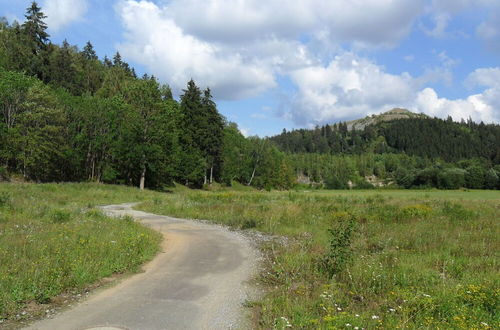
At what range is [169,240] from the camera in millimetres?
14516

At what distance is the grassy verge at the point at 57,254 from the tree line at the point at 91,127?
109 ft

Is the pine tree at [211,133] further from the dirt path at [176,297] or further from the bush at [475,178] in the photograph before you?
the bush at [475,178]

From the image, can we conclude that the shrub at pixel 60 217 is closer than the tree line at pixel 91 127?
Yes

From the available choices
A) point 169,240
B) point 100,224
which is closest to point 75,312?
point 169,240

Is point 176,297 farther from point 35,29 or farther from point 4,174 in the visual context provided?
point 35,29

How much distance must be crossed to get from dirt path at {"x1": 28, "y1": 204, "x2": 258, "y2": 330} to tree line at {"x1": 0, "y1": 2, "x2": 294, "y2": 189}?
4082 centimetres

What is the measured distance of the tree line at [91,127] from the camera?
44.8 m

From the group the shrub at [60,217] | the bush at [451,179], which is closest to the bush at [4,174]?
the shrub at [60,217]

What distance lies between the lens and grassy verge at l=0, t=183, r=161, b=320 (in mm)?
7355

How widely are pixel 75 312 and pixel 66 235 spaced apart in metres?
6.26

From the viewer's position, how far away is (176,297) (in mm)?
7750

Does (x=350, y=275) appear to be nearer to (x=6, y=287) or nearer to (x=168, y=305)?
(x=168, y=305)

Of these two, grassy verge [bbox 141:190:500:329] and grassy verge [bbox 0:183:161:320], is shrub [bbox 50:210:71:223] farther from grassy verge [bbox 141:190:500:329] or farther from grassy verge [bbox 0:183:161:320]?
grassy verge [bbox 141:190:500:329]

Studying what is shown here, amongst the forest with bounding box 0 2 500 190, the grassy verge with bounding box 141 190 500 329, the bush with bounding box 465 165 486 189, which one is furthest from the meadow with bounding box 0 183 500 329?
the bush with bounding box 465 165 486 189
